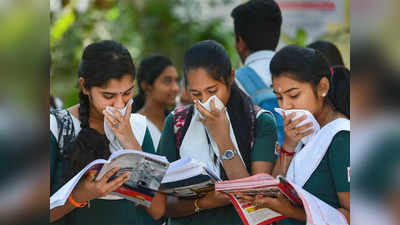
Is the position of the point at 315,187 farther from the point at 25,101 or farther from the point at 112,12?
the point at 112,12

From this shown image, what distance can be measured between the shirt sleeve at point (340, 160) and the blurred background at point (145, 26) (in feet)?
11.3

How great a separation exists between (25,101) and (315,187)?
132cm

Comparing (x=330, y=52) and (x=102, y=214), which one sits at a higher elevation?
(x=330, y=52)

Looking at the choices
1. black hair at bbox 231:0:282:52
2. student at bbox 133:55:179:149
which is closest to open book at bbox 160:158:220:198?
black hair at bbox 231:0:282:52

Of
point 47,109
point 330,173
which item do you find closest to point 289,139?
point 330,173

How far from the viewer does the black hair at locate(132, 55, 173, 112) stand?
4.36 m

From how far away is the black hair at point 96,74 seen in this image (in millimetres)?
2404

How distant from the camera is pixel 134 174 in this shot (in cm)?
221

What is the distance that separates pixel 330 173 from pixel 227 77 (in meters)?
0.65

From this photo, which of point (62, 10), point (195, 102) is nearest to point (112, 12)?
point (62, 10)

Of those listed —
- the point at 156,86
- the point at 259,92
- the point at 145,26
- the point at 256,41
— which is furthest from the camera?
the point at 145,26

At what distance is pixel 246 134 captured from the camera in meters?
2.55

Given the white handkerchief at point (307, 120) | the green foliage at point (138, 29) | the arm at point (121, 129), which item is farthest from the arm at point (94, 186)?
the green foliage at point (138, 29)

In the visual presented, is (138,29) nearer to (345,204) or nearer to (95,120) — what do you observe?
(95,120)
